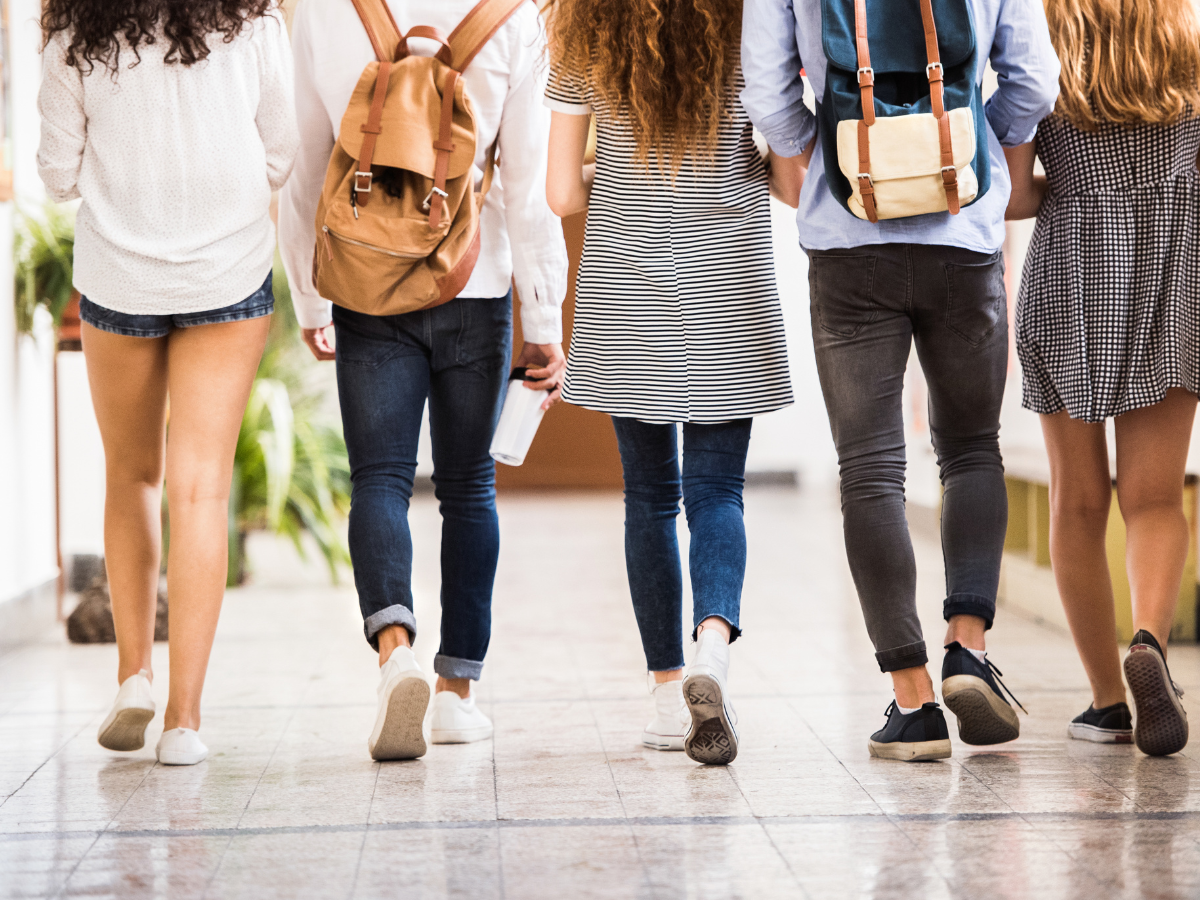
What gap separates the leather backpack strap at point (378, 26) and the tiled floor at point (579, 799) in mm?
1224

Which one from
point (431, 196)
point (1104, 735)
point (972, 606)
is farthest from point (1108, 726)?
point (431, 196)

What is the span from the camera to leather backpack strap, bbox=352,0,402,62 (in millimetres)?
2275

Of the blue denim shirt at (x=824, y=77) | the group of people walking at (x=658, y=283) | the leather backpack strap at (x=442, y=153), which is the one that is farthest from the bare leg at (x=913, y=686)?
the leather backpack strap at (x=442, y=153)

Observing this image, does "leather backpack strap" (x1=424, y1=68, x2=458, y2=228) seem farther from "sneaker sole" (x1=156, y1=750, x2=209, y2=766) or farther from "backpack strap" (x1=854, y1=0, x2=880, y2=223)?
"sneaker sole" (x1=156, y1=750, x2=209, y2=766)

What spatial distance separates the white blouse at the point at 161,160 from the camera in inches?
88.8

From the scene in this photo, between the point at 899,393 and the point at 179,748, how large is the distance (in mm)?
1383

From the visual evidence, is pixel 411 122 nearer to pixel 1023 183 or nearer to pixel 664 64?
pixel 664 64

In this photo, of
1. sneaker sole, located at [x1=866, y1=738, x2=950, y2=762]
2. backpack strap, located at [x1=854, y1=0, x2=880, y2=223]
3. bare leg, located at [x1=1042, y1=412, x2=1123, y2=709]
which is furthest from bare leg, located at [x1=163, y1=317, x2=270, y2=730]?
bare leg, located at [x1=1042, y1=412, x2=1123, y2=709]

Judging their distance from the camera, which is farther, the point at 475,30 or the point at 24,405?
the point at 24,405

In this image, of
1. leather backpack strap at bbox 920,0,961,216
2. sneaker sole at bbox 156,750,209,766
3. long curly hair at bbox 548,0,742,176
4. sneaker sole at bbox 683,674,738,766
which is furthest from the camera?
sneaker sole at bbox 156,750,209,766

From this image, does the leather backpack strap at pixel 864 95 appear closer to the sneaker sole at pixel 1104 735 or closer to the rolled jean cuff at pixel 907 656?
the rolled jean cuff at pixel 907 656

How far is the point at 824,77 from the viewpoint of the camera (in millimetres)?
2146

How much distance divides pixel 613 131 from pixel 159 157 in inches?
30.4

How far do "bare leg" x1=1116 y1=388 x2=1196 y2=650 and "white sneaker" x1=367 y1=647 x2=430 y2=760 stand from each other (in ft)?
4.10
